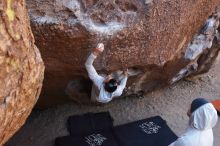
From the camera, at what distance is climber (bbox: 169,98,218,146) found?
288 cm

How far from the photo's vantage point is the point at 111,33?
10.1 ft

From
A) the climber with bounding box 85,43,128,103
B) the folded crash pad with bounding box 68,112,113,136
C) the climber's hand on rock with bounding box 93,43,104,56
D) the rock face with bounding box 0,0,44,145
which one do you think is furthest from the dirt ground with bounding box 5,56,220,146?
the rock face with bounding box 0,0,44,145

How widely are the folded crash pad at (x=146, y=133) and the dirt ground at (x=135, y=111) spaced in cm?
14

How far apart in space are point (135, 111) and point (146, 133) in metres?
0.38

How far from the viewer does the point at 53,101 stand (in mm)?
4062

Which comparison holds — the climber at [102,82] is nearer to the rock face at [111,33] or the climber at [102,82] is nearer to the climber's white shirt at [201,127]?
the rock face at [111,33]

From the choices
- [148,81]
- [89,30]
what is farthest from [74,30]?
[148,81]

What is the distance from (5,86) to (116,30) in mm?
1211

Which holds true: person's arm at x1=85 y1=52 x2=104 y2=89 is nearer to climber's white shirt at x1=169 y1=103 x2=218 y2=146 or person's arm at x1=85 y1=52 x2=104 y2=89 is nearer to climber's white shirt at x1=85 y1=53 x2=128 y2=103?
climber's white shirt at x1=85 y1=53 x2=128 y2=103

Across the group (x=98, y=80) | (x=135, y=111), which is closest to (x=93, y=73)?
(x=98, y=80)

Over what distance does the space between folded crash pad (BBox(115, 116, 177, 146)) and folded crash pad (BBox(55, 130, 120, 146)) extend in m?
0.08

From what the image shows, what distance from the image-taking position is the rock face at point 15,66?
2041mm

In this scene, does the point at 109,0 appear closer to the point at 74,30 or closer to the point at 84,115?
the point at 74,30

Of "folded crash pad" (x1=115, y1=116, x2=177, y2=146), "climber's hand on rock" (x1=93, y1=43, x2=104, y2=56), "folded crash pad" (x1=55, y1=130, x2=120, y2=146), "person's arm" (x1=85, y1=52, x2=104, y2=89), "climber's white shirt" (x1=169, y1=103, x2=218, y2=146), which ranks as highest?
"climber's hand on rock" (x1=93, y1=43, x2=104, y2=56)
